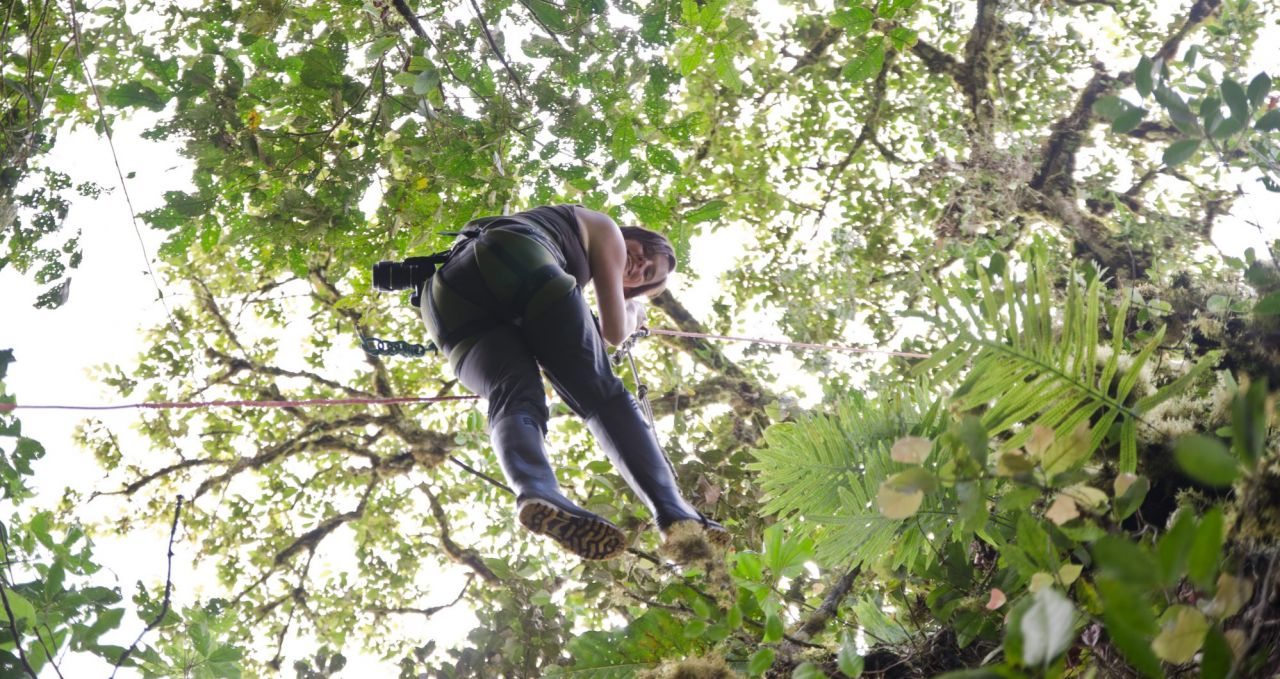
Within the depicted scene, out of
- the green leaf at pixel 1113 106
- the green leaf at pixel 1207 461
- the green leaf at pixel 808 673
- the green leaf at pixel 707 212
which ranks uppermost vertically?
the green leaf at pixel 707 212

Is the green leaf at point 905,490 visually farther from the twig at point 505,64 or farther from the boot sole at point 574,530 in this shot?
the twig at point 505,64

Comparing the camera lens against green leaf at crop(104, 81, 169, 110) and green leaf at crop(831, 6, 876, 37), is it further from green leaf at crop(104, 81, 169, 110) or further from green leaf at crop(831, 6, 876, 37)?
green leaf at crop(831, 6, 876, 37)

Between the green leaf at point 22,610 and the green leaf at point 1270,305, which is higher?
the green leaf at point 22,610

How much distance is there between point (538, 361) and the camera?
2.61 m

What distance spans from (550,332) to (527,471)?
1.47 feet

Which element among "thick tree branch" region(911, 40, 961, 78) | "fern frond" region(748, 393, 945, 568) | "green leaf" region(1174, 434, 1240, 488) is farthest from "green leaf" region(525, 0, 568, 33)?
"thick tree branch" region(911, 40, 961, 78)

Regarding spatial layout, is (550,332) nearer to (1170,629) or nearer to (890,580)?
(890,580)

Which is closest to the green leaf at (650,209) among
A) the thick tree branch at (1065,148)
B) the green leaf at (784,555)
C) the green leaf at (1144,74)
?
the green leaf at (784,555)

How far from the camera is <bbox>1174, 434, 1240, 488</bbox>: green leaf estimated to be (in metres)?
0.70

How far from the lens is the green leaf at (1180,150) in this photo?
1413 millimetres

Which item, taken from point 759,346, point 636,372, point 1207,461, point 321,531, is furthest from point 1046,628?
point 321,531

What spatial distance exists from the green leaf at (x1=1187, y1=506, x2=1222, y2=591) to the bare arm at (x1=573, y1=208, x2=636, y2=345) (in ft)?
7.37

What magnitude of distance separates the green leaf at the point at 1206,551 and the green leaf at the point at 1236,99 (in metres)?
0.92

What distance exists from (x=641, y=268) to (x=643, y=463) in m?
1.12
